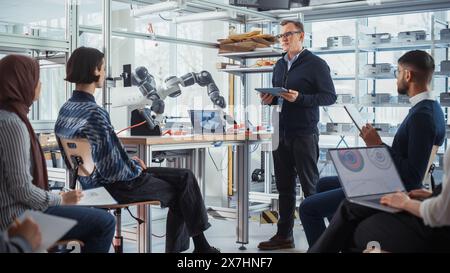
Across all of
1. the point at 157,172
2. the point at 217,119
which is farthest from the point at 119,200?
the point at 217,119

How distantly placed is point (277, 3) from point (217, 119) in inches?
67.4

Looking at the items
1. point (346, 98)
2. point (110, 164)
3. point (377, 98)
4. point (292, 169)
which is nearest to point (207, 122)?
point (292, 169)

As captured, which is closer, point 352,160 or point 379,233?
point 379,233

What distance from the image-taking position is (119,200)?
A: 2.70 metres

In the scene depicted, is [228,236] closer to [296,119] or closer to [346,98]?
[296,119]

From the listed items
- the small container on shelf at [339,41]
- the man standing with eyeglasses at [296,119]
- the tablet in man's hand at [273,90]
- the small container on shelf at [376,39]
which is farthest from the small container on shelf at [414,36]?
the tablet in man's hand at [273,90]

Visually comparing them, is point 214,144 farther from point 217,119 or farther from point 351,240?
point 351,240

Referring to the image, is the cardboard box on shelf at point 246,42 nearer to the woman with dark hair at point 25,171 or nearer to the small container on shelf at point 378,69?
the small container on shelf at point 378,69

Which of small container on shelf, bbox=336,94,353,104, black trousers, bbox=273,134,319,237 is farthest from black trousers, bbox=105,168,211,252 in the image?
small container on shelf, bbox=336,94,353,104

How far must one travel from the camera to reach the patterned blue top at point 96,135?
256cm

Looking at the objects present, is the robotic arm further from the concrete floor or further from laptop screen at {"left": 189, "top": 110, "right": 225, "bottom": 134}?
the concrete floor

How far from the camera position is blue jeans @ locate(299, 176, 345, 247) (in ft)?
8.40

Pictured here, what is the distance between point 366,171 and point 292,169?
1.80 meters

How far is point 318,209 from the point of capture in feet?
8.54
